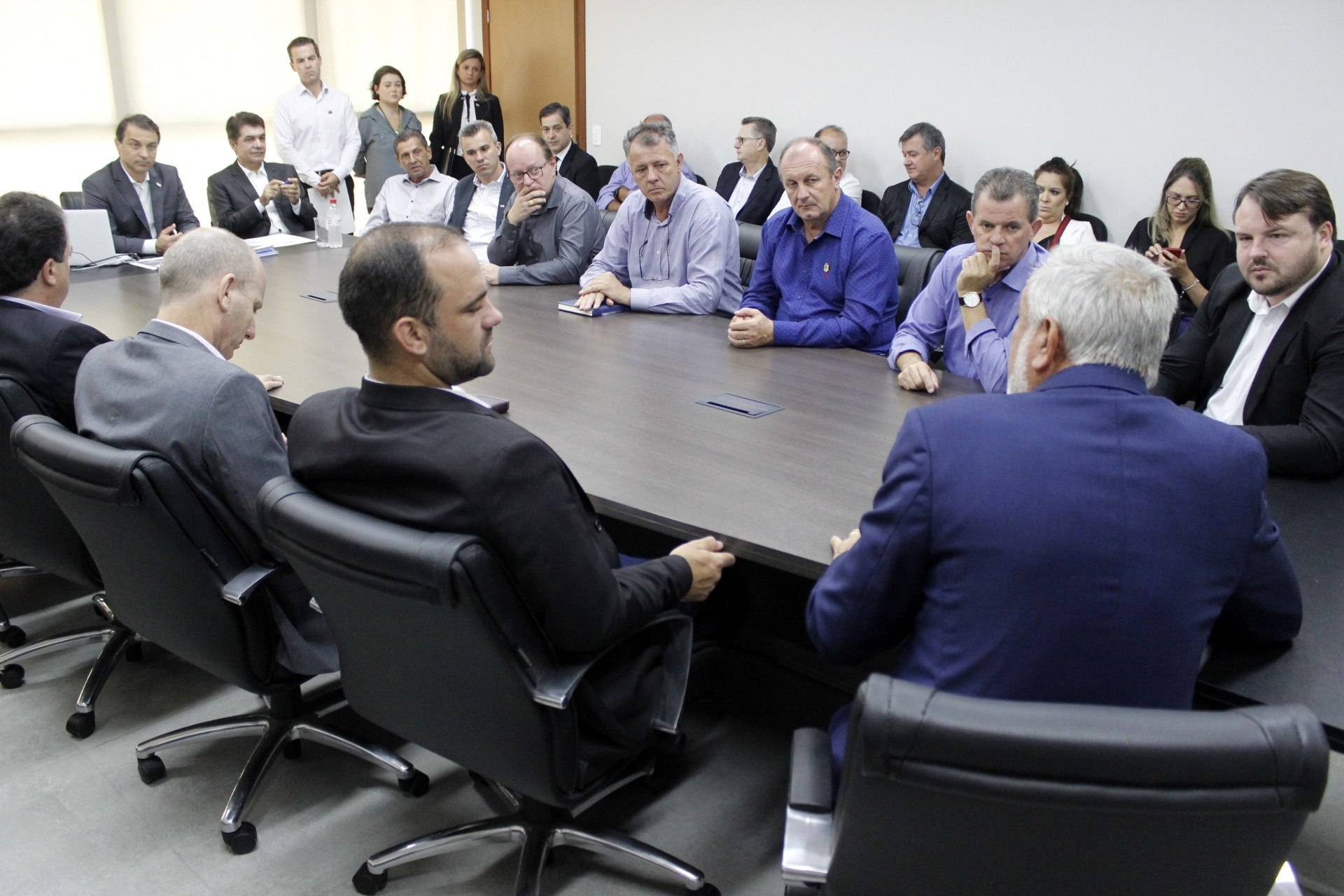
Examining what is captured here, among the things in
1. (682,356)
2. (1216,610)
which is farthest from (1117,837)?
(682,356)

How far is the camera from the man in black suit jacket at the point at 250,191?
17.2 ft

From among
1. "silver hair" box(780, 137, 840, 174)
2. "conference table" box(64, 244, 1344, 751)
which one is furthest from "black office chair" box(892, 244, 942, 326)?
"conference table" box(64, 244, 1344, 751)

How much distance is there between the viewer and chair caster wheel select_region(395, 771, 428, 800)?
7.25 feet

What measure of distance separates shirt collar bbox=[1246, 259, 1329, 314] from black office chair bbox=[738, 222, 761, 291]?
81.5 inches

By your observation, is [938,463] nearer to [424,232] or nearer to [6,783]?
[424,232]

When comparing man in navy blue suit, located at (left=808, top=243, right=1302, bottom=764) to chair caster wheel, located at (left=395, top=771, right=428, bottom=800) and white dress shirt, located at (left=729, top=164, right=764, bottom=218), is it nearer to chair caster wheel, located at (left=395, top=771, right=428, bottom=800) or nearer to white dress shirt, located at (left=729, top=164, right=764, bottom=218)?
chair caster wheel, located at (left=395, top=771, right=428, bottom=800)

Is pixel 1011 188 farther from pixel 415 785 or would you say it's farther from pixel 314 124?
pixel 314 124

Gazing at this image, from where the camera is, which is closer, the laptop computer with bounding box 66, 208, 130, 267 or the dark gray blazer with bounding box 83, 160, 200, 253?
the laptop computer with bounding box 66, 208, 130, 267

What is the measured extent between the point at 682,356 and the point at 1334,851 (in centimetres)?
201

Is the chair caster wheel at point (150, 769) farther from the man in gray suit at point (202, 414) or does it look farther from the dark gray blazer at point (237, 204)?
the dark gray blazer at point (237, 204)

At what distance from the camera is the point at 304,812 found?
2.18 metres

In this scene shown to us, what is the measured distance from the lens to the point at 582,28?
26.0 feet

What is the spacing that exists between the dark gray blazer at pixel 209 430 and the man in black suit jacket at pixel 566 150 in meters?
5.37

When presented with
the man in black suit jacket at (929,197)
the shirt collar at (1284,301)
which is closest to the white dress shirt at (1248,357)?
the shirt collar at (1284,301)
